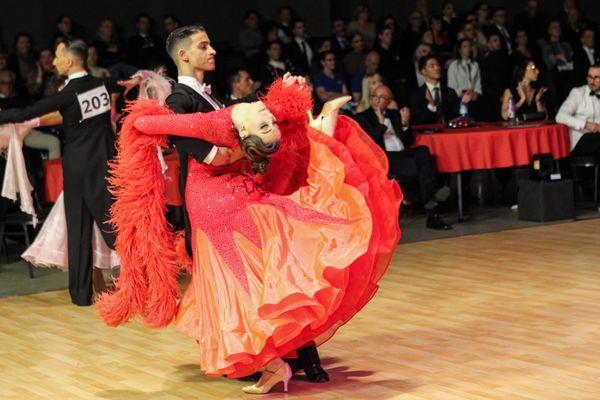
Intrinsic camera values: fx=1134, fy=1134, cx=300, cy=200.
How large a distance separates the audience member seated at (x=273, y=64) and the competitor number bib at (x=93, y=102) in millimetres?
4517

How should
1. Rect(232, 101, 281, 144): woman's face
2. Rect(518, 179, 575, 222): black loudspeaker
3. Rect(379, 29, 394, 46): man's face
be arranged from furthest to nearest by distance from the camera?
1. Rect(379, 29, 394, 46): man's face
2. Rect(518, 179, 575, 222): black loudspeaker
3. Rect(232, 101, 281, 144): woman's face

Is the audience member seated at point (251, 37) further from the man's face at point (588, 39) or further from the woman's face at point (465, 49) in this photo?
the man's face at point (588, 39)

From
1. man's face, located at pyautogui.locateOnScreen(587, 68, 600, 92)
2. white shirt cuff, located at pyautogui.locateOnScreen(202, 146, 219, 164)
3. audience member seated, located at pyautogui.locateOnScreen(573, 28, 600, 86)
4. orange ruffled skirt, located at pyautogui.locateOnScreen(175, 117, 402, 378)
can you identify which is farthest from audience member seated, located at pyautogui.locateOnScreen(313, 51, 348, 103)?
white shirt cuff, located at pyautogui.locateOnScreen(202, 146, 219, 164)

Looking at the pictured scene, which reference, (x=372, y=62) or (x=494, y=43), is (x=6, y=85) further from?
(x=494, y=43)

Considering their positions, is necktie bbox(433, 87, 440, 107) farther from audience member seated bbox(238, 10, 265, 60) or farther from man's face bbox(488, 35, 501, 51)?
audience member seated bbox(238, 10, 265, 60)

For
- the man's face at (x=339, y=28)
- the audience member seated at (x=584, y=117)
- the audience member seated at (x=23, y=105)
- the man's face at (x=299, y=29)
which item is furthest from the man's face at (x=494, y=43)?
the audience member seated at (x=23, y=105)

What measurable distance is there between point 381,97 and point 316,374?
14.8ft

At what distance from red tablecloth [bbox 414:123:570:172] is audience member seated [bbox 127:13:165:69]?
3422 millimetres

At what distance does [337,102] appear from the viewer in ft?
14.2

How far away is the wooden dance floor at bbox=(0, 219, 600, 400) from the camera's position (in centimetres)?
450

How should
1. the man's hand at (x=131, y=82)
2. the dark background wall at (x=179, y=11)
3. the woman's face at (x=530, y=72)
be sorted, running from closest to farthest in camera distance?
the man's hand at (x=131, y=82) → the woman's face at (x=530, y=72) → the dark background wall at (x=179, y=11)

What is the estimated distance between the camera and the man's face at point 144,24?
38.2 ft

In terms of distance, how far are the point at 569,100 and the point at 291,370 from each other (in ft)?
17.8

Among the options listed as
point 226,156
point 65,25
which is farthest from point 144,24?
point 226,156
